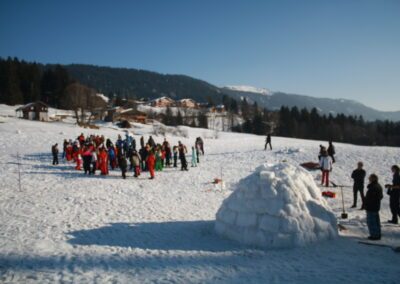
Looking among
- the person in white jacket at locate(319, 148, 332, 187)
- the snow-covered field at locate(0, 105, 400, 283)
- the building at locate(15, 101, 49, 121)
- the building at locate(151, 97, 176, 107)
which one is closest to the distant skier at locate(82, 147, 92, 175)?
the snow-covered field at locate(0, 105, 400, 283)

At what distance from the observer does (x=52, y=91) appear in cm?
8094

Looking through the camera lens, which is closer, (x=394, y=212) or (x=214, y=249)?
(x=214, y=249)

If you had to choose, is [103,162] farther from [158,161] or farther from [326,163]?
[326,163]

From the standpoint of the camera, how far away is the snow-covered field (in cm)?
614

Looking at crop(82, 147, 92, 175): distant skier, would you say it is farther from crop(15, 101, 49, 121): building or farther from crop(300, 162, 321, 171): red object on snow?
crop(15, 101, 49, 121): building

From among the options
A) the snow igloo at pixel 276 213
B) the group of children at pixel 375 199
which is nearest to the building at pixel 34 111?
the snow igloo at pixel 276 213

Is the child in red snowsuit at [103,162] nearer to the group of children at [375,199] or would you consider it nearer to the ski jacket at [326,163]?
the ski jacket at [326,163]

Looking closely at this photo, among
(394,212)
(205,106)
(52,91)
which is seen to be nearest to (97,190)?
(394,212)

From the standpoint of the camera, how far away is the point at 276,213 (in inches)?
300

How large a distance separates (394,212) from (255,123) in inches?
3314

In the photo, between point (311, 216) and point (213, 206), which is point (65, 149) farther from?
point (311, 216)

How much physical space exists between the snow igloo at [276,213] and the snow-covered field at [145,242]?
29cm

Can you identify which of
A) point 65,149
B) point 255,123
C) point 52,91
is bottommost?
point 65,149

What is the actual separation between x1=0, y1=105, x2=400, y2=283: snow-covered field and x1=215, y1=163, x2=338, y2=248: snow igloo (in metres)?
0.29
